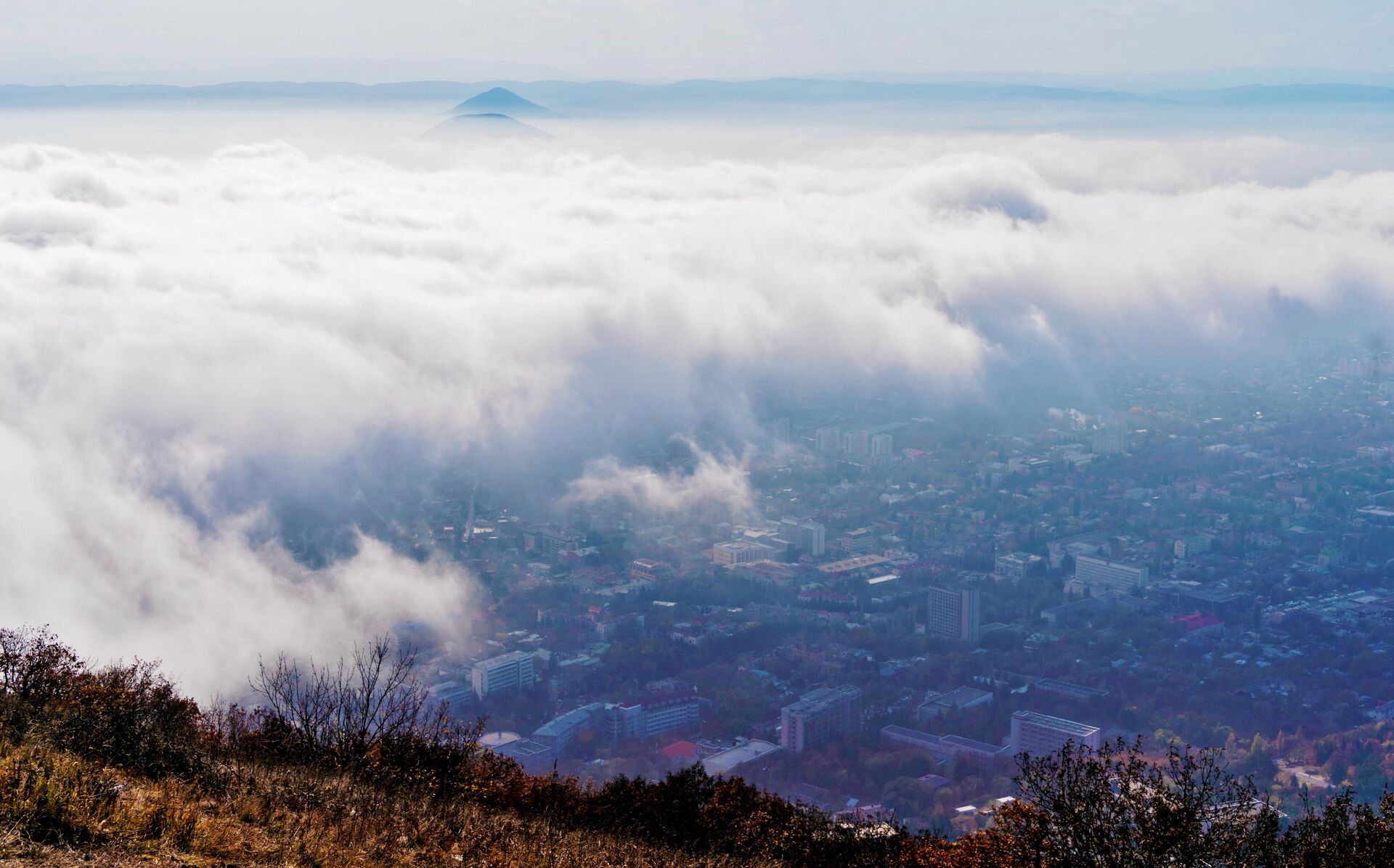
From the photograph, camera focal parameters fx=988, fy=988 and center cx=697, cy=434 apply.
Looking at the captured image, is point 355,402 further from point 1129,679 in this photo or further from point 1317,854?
point 1317,854

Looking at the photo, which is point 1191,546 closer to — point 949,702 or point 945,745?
point 949,702

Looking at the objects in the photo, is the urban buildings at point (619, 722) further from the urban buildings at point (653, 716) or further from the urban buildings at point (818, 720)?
the urban buildings at point (818, 720)

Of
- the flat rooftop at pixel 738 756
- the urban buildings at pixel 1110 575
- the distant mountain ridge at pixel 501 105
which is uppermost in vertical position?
the distant mountain ridge at pixel 501 105

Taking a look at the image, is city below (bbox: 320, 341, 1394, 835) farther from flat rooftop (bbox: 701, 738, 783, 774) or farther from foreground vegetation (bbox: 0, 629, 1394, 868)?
foreground vegetation (bbox: 0, 629, 1394, 868)

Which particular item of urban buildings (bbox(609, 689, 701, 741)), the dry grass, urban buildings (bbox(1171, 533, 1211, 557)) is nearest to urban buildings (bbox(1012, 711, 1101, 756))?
urban buildings (bbox(609, 689, 701, 741))

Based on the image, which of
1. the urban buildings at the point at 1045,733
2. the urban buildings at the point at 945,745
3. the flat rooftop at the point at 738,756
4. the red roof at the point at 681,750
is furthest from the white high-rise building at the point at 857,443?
the red roof at the point at 681,750

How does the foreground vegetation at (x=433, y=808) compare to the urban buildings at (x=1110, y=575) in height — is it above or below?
→ below
